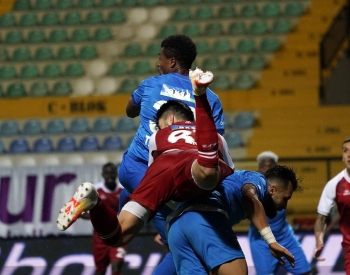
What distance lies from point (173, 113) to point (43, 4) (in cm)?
1175

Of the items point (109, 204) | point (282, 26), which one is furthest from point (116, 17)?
point (109, 204)

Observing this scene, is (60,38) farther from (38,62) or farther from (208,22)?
(208,22)

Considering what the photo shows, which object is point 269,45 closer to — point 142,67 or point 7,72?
point 142,67

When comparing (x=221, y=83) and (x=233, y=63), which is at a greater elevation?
(x=233, y=63)

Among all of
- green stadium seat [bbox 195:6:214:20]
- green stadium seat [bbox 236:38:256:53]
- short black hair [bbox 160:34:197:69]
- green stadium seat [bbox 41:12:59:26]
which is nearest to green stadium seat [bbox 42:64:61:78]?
green stadium seat [bbox 41:12:59:26]

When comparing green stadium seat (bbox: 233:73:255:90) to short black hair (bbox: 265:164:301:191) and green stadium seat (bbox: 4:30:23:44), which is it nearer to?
green stadium seat (bbox: 4:30:23:44)

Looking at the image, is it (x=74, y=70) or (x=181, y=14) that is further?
(x=181, y=14)

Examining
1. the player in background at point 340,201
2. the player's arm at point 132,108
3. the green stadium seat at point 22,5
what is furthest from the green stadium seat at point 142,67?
the player's arm at point 132,108

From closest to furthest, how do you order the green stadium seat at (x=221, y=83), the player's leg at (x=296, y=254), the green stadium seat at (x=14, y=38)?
the player's leg at (x=296, y=254), the green stadium seat at (x=221, y=83), the green stadium seat at (x=14, y=38)

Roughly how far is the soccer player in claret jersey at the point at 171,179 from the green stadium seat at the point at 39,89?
10.3 m

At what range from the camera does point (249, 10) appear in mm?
16172

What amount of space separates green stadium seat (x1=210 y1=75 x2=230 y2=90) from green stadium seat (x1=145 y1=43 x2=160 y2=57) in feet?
4.58

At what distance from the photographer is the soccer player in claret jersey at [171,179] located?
479 cm

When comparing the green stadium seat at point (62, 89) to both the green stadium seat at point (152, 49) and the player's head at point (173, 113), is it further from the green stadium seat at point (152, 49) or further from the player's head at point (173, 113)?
the player's head at point (173, 113)
